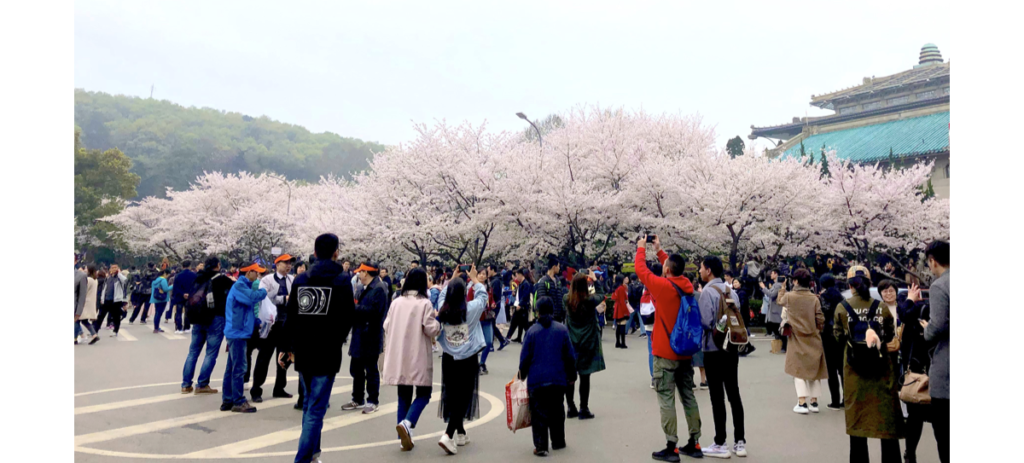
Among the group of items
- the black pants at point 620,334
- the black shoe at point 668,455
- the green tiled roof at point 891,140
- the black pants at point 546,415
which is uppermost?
the green tiled roof at point 891,140

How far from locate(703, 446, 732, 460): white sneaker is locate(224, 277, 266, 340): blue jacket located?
5.34 meters

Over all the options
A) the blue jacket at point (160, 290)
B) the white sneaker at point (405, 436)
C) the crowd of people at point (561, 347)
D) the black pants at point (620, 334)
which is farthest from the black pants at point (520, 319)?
the blue jacket at point (160, 290)

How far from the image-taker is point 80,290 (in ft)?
40.7

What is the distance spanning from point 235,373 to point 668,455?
16.4ft

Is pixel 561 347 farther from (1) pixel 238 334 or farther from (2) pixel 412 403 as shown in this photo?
(1) pixel 238 334

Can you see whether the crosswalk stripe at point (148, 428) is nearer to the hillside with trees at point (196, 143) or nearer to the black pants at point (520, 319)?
the black pants at point (520, 319)

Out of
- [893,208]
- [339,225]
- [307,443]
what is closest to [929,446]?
[307,443]

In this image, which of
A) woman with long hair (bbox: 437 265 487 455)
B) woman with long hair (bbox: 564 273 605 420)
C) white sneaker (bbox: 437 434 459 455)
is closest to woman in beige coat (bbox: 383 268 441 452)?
woman with long hair (bbox: 437 265 487 455)

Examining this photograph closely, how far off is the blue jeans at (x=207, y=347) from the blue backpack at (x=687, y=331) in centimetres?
572

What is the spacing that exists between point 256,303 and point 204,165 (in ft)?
253

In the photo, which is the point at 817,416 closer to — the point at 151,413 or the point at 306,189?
the point at 151,413

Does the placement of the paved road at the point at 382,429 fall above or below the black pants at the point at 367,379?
below

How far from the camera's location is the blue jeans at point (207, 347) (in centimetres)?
811

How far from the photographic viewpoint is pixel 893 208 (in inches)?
845
